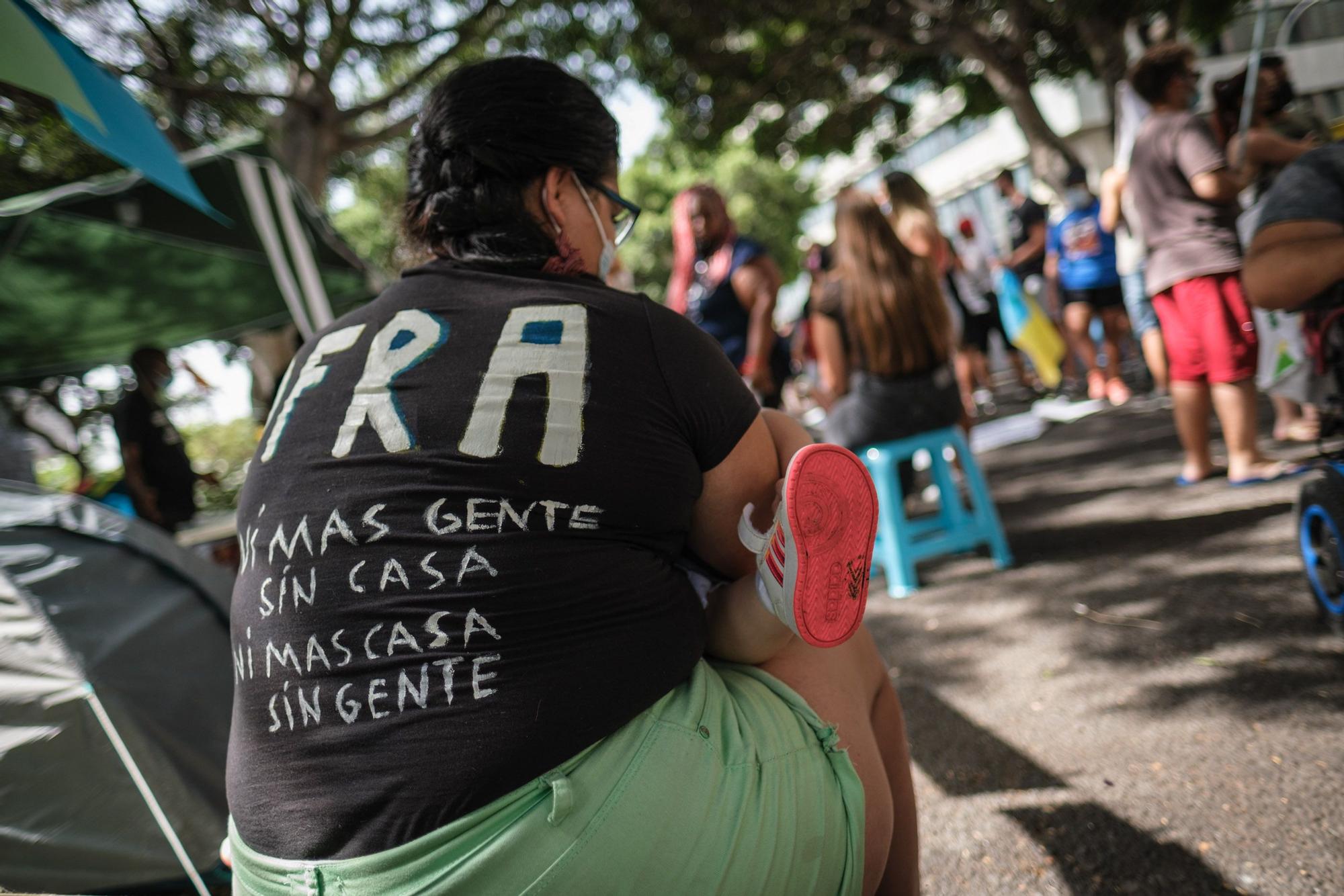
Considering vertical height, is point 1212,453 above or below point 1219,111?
below

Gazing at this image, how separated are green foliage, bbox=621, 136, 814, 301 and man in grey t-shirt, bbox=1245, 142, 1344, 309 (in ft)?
87.0

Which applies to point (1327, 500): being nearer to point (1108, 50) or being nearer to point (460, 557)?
point (460, 557)

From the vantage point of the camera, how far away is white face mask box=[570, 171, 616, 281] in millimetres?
1395

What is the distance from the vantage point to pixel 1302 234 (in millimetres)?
2076

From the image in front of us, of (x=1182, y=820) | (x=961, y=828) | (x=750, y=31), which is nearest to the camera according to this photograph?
(x=1182, y=820)

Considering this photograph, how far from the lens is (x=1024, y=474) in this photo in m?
5.26

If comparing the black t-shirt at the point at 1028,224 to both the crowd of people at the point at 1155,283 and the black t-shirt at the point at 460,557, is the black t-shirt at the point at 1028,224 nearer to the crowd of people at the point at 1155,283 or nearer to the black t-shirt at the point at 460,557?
the crowd of people at the point at 1155,283

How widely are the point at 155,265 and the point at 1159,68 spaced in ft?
17.6

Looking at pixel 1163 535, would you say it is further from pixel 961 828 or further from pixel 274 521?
A: pixel 274 521

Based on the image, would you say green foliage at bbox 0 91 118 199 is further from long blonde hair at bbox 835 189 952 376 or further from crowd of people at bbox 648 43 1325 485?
long blonde hair at bbox 835 189 952 376

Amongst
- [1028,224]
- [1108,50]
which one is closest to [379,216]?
[1108,50]

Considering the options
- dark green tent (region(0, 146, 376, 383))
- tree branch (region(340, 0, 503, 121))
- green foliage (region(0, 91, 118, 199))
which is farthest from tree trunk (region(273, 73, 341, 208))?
green foliage (region(0, 91, 118, 199))

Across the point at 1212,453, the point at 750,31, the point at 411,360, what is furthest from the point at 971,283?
the point at 411,360

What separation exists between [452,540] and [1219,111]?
3787mm
